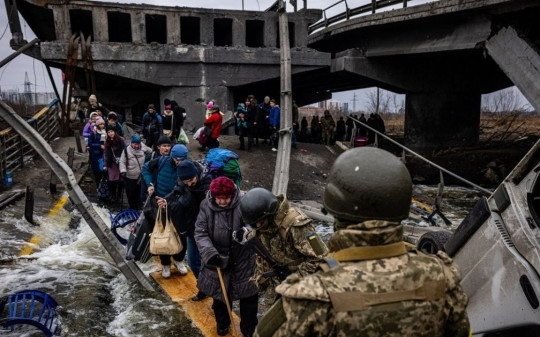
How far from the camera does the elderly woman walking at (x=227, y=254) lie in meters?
3.72

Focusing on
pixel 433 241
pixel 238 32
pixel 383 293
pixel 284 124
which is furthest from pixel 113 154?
pixel 238 32

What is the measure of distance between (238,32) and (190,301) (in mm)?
13708

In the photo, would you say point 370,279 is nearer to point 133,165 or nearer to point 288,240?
point 288,240

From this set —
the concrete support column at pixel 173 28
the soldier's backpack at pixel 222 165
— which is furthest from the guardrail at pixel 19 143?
the soldier's backpack at pixel 222 165

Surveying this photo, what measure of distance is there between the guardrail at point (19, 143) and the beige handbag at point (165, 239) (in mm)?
6034

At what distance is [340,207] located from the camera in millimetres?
1600

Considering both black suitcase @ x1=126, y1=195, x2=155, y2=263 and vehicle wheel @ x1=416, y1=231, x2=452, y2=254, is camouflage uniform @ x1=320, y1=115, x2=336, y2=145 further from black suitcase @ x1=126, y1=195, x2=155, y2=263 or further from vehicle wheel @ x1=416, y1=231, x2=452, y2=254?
vehicle wheel @ x1=416, y1=231, x2=452, y2=254

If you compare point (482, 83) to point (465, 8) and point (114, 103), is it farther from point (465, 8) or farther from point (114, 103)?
point (114, 103)

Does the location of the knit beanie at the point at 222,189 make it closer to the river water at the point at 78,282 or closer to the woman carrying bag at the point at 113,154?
the river water at the point at 78,282

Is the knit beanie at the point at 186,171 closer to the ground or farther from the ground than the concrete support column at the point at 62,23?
closer to the ground

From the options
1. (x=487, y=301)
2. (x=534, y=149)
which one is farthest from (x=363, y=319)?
(x=534, y=149)

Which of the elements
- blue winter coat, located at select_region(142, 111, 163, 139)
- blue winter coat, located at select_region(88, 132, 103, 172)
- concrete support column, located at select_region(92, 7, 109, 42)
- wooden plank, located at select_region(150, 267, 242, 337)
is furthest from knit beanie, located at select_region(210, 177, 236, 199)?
concrete support column, located at select_region(92, 7, 109, 42)

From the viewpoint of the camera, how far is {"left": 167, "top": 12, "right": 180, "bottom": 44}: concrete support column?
51.4 feet

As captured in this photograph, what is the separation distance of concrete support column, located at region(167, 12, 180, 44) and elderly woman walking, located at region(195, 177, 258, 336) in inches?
518
